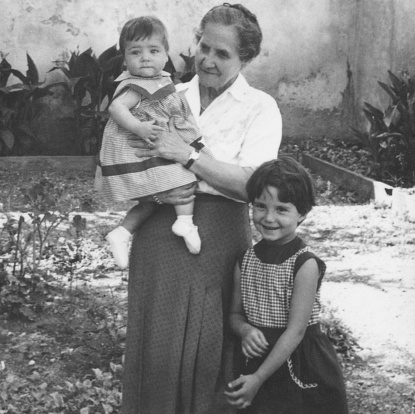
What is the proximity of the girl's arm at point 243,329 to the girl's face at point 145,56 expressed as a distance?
29.7 inches

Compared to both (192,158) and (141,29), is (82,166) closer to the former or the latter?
(141,29)

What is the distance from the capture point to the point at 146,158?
2.81 m

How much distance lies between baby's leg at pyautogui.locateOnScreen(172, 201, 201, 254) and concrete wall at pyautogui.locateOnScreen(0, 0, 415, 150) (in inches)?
274

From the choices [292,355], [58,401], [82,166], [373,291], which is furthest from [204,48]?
[82,166]

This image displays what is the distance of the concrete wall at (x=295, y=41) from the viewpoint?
31.2 feet

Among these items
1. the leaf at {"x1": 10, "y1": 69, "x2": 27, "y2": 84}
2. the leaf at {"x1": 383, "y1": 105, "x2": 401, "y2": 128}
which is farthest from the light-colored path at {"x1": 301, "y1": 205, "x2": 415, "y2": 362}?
the leaf at {"x1": 10, "y1": 69, "x2": 27, "y2": 84}

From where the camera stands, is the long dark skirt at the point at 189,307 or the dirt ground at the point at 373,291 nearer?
the long dark skirt at the point at 189,307

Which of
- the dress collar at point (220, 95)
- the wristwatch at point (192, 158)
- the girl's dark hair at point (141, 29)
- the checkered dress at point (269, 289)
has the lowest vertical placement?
the checkered dress at point (269, 289)

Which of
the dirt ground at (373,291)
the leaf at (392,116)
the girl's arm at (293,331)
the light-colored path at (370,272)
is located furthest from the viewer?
the leaf at (392,116)

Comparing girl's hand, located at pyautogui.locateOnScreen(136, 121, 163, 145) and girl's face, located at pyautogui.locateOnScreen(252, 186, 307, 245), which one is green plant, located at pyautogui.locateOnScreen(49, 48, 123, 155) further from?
girl's face, located at pyautogui.locateOnScreen(252, 186, 307, 245)

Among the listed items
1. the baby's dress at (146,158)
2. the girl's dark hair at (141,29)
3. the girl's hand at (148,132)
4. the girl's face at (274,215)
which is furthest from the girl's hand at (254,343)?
the girl's dark hair at (141,29)

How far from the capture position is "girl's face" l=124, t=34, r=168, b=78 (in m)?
2.91

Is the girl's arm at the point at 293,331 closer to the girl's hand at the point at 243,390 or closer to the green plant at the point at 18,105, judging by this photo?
the girl's hand at the point at 243,390

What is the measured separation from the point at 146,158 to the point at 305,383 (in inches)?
36.2
